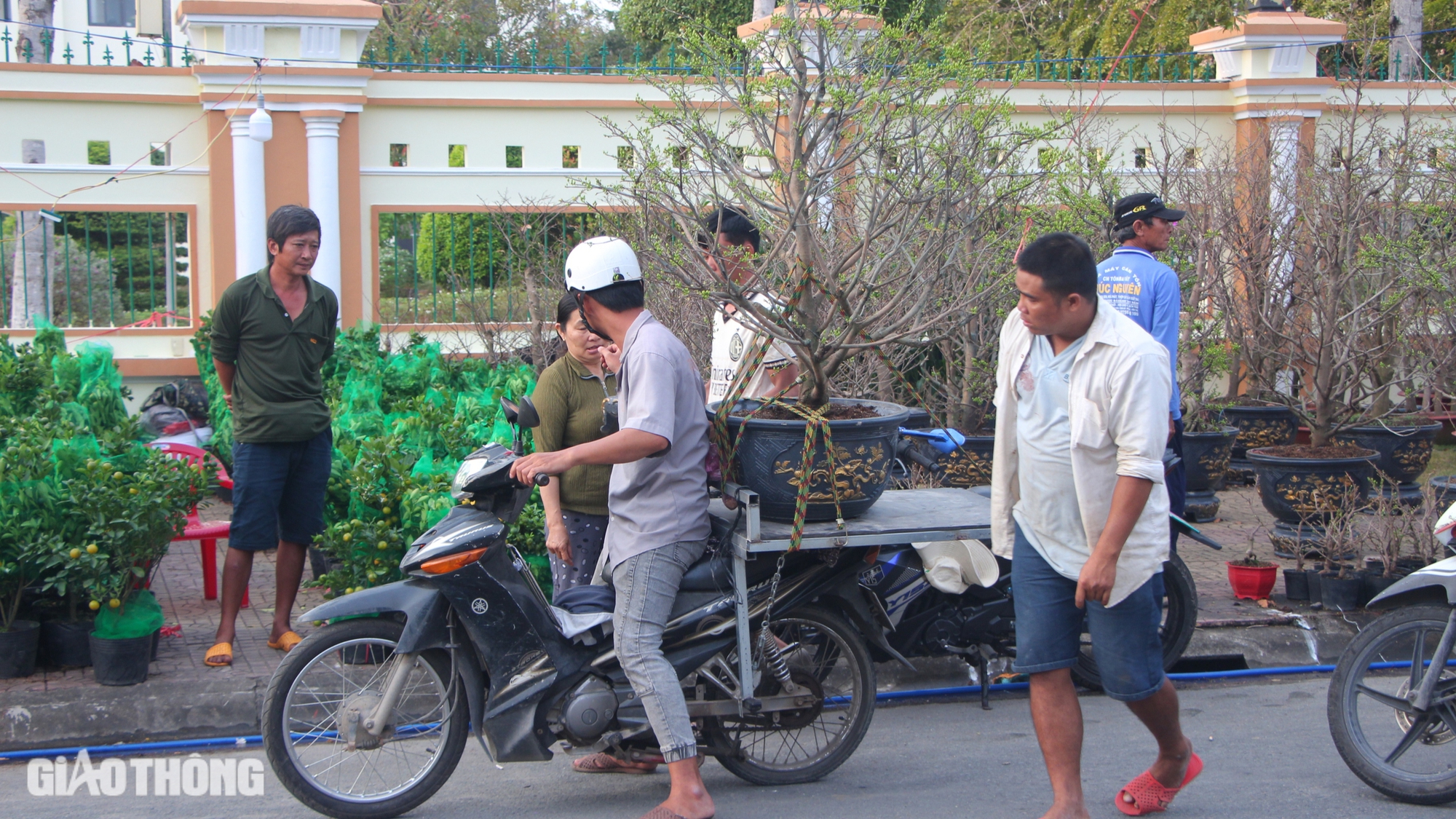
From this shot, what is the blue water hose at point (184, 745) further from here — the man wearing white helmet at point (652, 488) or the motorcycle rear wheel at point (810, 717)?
the man wearing white helmet at point (652, 488)

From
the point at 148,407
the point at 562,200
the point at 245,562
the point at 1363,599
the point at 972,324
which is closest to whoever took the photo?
the point at 245,562

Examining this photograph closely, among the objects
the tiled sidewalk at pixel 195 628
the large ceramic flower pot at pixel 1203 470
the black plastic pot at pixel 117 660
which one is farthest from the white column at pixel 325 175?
the large ceramic flower pot at pixel 1203 470

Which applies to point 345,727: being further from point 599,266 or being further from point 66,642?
point 66,642

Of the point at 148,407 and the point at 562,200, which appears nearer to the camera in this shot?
the point at 148,407

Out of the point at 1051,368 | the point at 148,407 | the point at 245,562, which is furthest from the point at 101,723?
the point at 148,407

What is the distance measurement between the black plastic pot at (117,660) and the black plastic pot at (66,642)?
0.15 meters

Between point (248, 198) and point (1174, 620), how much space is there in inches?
329

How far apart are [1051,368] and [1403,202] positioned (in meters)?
5.93

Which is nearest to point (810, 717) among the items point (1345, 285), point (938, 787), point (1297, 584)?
point (938, 787)

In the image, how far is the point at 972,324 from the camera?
27.1 feet

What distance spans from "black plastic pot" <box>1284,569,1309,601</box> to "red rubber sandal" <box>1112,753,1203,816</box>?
2.71 metres

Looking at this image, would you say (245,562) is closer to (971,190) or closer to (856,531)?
→ (856,531)

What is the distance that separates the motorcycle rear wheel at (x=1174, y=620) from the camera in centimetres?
522

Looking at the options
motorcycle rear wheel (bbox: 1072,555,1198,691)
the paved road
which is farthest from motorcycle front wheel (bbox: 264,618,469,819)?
motorcycle rear wheel (bbox: 1072,555,1198,691)
